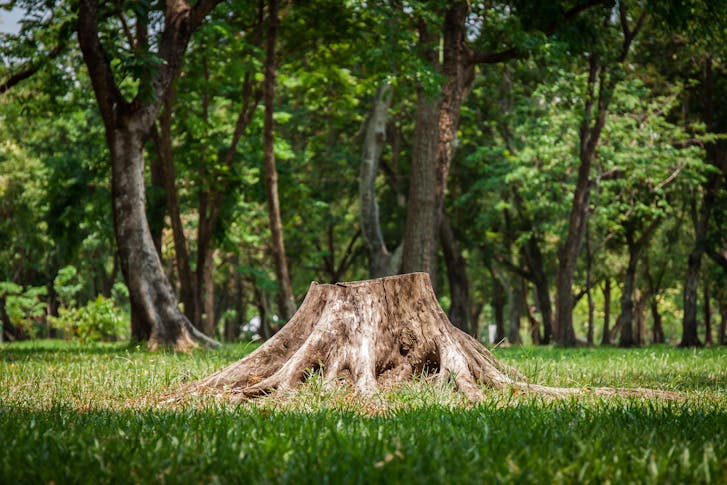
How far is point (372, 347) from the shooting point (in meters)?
7.22

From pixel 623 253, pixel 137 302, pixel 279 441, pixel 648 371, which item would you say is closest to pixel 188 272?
pixel 137 302

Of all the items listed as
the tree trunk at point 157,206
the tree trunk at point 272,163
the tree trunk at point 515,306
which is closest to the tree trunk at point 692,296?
the tree trunk at point 515,306

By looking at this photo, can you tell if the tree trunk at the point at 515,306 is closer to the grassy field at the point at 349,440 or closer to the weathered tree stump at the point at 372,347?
the weathered tree stump at the point at 372,347

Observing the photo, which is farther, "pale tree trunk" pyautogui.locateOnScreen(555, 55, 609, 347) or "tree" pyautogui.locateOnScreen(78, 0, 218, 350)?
"pale tree trunk" pyautogui.locateOnScreen(555, 55, 609, 347)

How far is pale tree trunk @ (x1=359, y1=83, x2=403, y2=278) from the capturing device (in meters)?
25.1

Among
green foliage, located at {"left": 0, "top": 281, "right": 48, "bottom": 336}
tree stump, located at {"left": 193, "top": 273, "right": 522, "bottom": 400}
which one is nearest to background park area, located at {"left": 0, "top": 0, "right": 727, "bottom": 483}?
tree stump, located at {"left": 193, "top": 273, "right": 522, "bottom": 400}

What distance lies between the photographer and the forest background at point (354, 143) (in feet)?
48.8

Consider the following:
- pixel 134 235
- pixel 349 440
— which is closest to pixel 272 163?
pixel 134 235

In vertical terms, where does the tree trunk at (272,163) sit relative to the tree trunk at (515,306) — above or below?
above

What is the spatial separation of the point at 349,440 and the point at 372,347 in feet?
9.54

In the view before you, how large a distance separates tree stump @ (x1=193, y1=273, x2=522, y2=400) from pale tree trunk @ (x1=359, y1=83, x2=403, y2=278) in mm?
17270

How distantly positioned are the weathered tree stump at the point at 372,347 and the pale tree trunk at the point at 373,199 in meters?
17.3

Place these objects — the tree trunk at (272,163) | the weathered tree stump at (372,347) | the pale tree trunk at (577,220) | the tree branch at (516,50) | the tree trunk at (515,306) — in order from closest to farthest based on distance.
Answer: the weathered tree stump at (372,347), the tree branch at (516,50), the tree trunk at (272,163), the pale tree trunk at (577,220), the tree trunk at (515,306)

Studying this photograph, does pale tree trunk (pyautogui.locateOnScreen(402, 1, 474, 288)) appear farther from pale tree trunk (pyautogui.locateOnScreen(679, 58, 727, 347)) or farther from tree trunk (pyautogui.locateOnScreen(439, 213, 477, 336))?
pale tree trunk (pyautogui.locateOnScreen(679, 58, 727, 347))
